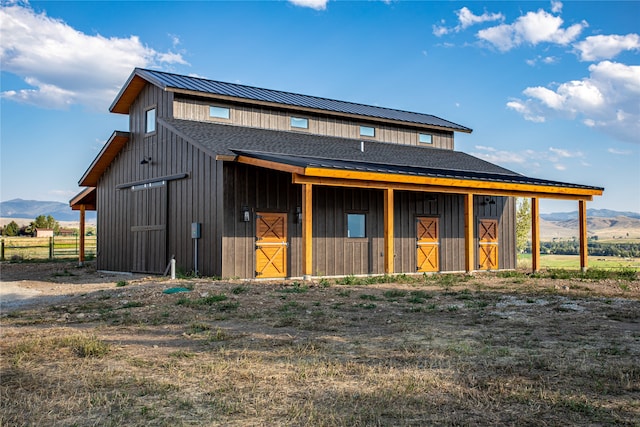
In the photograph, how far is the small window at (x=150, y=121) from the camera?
19.7 metres

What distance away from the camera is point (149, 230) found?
1952 centimetres

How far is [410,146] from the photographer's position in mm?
24125

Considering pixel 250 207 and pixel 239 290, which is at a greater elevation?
pixel 250 207

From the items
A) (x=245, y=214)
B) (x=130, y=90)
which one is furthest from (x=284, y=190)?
(x=130, y=90)

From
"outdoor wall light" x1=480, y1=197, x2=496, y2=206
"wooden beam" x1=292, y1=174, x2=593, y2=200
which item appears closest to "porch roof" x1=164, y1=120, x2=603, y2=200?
"wooden beam" x1=292, y1=174, x2=593, y2=200

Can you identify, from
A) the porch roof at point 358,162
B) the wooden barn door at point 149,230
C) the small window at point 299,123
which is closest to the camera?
the porch roof at point 358,162

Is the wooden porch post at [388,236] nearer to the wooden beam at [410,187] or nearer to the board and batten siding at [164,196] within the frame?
the wooden beam at [410,187]

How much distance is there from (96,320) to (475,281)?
1008 centimetres

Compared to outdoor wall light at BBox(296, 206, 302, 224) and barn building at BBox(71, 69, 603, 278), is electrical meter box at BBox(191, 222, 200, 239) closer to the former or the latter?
barn building at BBox(71, 69, 603, 278)

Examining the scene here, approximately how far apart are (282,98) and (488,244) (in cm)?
923

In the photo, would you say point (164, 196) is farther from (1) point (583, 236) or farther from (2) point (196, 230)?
(1) point (583, 236)

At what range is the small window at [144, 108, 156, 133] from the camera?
19.7 m

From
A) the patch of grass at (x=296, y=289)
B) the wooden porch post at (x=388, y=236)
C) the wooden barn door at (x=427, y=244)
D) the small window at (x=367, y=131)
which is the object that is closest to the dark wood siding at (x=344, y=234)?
the wooden barn door at (x=427, y=244)

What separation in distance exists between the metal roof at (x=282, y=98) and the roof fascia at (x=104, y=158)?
2.37 metres
